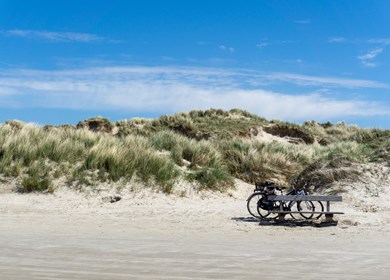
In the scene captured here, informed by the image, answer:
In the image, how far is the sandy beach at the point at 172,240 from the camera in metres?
7.39

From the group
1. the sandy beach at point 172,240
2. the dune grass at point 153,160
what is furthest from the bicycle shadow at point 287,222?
the dune grass at point 153,160

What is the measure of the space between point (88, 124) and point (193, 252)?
34.4 m

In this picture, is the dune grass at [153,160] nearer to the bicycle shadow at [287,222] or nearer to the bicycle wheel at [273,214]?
the bicycle wheel at [273,214]

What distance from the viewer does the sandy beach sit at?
7395mm

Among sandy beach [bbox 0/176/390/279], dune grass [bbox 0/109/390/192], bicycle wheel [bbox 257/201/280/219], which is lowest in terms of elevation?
sandy beach [bbox 0/176/390/279]

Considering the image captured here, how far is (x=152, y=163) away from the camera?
63.0 feet

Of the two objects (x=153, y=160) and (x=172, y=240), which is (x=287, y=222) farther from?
(x=153, y=160)

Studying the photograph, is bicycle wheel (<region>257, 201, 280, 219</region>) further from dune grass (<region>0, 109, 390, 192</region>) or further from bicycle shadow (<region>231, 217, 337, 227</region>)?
dune grass (<region>0, 109, 390, 192</region>)

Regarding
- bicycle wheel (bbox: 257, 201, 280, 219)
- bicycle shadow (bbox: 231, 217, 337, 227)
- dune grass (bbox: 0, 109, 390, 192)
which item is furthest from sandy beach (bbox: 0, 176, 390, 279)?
dune grass (bbox: 0, 109, 390, 192)

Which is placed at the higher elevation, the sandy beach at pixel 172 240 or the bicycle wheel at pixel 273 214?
the bicycle wheel at pixel 273 214

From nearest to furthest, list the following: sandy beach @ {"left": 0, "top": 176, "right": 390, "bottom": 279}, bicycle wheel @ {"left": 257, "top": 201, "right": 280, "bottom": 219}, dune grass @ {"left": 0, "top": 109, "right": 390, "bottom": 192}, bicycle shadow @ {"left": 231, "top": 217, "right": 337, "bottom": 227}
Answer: sandy beach @ {"left": 0, "top": 176, "right": 390, "bottom": 279} → bicycle shadow @ {"left": 231, "top": 217, "right": 337, "bottom": 227} → bicycle wheel @ {"left": 257, "top": 201, "right": 280, "bottom": 219} → dune grass @ {"left": 0, "top": 109, "right": 390, "bottom": 192}

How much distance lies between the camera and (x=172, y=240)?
423 inches

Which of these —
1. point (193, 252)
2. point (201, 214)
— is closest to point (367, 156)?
point (201, 214)

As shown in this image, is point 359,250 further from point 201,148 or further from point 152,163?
point 201,148
